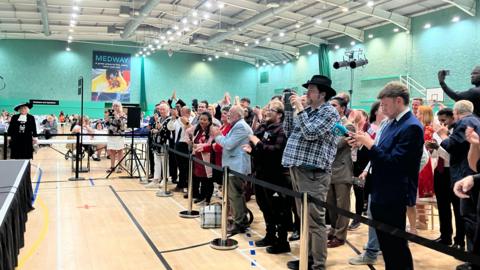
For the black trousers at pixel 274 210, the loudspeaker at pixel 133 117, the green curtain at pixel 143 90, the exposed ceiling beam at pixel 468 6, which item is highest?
the exposed ceiling beam at pixel 468 6

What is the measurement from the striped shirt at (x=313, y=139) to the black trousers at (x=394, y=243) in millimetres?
827

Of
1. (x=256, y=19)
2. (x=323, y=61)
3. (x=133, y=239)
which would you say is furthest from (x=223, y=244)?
(x=323, y=61)

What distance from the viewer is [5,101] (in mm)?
23156

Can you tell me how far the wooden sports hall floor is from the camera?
371cm

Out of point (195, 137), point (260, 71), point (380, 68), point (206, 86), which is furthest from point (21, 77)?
point (195, 137)

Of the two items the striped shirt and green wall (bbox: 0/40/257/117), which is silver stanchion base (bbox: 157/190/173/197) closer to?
the striped shirt

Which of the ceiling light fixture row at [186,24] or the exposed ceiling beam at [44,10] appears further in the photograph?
the ceiling light fixture row at [186,24]

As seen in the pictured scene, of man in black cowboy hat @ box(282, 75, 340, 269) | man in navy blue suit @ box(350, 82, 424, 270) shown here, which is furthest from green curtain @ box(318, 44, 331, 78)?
man in navy blue suit @ box(350, 82, 424, 270)

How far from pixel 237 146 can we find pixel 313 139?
4.54 ft

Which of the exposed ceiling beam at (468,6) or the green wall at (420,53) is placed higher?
the exposed ceiling beam at (468,6)

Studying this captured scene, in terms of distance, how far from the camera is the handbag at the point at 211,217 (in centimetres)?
489

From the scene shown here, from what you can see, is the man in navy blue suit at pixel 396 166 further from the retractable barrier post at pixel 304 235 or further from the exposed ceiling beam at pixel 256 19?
the exposed ceiling beam at pixel 256 19

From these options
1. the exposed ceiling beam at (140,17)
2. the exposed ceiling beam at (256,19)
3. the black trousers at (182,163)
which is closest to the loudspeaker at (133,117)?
the black trousers at (182,163)

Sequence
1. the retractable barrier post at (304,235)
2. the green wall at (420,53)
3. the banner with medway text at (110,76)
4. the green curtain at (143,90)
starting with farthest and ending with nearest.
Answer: the green curtain at (143,90) → the banner with medway text at (110,76) → the green wall at (420,53) → the retractable barrier post at (304,235)
